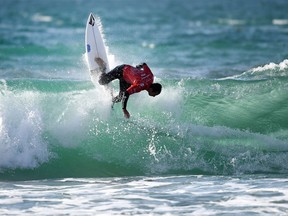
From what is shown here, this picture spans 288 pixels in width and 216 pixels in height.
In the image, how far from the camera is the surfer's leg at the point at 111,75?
13.5 m

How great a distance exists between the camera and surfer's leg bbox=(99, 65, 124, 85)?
13500mm

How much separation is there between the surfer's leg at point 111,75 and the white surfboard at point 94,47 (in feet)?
2.12

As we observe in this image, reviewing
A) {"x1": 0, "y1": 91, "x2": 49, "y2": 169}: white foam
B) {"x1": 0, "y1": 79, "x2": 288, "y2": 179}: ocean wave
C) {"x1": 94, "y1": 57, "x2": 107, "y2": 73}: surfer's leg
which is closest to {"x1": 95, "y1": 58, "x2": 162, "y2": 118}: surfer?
{"x1": 94, "y1": 57, "x2": 107, "y2": 73}: surfer's leg

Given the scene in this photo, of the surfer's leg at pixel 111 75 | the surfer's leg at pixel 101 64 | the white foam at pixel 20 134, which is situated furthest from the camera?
the surfer's leg at pixel 101 64

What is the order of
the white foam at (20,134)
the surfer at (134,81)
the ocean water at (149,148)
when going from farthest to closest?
the white foam at (20,134) → the surfer at (134,81) → the ocean water at (149,148)

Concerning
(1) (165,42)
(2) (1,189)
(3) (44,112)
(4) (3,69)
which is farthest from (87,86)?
(1) (165,42)

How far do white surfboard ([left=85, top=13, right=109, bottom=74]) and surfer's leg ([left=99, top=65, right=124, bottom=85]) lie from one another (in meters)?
0.65

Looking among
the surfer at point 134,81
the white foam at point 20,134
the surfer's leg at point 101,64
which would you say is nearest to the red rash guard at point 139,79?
the surfer at point 134,81

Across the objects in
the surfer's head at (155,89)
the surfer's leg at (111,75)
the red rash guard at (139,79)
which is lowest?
the surfer's head at (155,89)

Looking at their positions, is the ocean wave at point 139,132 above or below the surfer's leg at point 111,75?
below

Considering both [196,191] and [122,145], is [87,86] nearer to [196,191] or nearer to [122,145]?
[122,145]

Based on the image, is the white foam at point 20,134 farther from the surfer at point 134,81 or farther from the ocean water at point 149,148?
the surfer at point 134,81

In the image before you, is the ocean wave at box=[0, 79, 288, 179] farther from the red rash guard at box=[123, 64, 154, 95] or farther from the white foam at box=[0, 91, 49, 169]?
the red rash guard at box=[123, 64, 154, 95]

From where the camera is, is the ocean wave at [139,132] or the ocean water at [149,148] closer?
the ocean water at [149,148]
